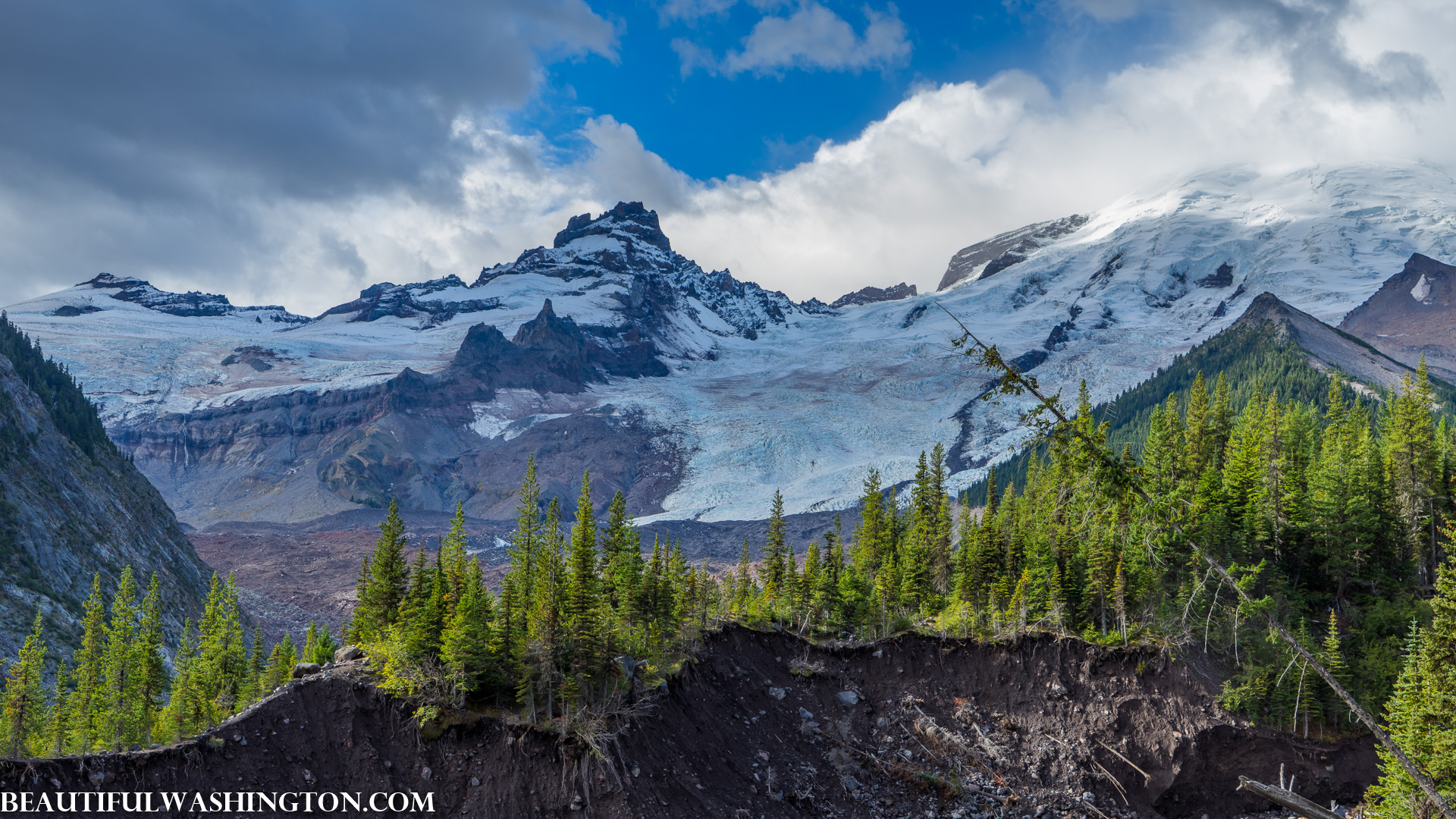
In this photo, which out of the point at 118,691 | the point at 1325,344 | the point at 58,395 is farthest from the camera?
the point at 1325,344

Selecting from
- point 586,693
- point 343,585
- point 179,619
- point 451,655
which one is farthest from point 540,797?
point 343,585

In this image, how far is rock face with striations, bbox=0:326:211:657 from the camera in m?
72.9

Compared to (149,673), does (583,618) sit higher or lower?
higher

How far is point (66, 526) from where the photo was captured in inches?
3354

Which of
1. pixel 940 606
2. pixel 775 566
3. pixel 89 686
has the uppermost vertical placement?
pixel 775 566

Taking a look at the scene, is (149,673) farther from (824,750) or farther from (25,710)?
(824,750)

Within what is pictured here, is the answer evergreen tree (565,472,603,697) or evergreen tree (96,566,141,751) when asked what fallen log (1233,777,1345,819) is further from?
evergreen tree (96,566,141,751)

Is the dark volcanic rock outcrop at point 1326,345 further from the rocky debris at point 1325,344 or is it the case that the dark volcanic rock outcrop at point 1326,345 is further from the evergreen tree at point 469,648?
the evergreen tree at point 469,648

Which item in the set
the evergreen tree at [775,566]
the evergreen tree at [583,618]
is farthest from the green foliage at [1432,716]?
the evergreen tree at [775,566]

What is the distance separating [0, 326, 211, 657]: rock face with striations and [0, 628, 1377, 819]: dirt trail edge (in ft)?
182

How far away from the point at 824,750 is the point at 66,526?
86.1m

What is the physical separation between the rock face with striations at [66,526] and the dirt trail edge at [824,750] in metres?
55.3

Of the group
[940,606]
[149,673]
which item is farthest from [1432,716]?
[149,673]

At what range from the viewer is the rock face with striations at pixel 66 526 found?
7294cm
